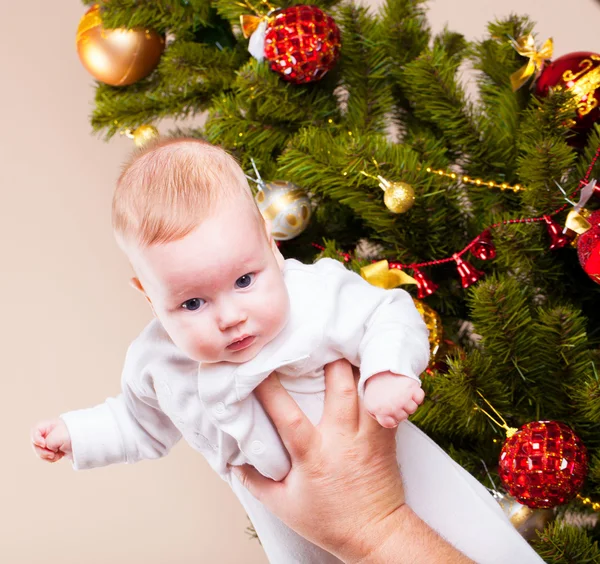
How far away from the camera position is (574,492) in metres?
1.07

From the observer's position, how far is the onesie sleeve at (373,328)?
831mm

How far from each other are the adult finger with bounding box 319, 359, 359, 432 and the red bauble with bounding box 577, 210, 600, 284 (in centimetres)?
33

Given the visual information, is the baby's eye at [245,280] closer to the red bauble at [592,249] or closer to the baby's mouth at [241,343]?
the baby's mouth at [241,343]

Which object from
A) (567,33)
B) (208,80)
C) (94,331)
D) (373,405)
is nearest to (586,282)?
(373,405)

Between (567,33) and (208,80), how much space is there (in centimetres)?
112

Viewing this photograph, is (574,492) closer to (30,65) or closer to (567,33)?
(567,33)

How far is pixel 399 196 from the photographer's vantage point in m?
1.13

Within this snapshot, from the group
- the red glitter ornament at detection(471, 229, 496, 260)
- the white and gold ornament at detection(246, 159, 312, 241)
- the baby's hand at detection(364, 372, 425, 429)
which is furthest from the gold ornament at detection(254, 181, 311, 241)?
the baby's hand at detection(364, 372, 425, 429)

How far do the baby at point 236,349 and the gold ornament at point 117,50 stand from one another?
0.55 meters

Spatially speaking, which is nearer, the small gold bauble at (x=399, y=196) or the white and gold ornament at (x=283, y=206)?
the small gold bauble at (x=399, y=196)

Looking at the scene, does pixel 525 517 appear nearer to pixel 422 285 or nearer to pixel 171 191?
pixel 422 285

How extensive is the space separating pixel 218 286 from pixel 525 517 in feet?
2.14

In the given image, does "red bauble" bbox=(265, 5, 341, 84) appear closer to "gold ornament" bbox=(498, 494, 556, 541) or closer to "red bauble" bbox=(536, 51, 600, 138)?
"red bauble" bbox=(536, 51, 600, 138)

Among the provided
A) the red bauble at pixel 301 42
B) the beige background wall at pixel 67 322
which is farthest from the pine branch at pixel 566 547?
the beige background wall at pixel 67 322
